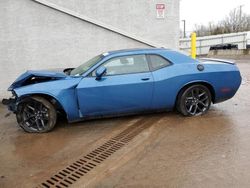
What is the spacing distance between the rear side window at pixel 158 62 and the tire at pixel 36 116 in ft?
6.91

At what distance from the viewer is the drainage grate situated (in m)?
3.46

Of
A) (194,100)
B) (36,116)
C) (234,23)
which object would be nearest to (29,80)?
(36,116)

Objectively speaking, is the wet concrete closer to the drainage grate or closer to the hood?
the drainage grate

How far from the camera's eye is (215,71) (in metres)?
5.68

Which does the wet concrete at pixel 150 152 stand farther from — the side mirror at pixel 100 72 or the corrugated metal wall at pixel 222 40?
the corrugated metal wall at pixel 222 40

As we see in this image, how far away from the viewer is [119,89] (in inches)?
208

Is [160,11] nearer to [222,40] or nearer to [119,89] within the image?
[119,89]

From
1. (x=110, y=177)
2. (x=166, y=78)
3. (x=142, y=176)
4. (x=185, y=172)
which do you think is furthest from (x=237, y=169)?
(x=166, y=78)

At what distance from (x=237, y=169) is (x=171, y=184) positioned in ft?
2.95

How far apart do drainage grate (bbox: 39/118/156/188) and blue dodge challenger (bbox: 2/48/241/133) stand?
2.01 ft

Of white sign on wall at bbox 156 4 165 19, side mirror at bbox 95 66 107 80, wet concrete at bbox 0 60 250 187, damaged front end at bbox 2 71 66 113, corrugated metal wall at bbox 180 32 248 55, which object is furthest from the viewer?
corrugated metal wall at bbox 180 32 248 55

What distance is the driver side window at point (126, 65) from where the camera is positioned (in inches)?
213

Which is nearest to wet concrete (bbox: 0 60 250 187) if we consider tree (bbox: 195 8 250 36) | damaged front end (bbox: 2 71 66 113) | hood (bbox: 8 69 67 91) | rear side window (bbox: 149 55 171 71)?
damaged front end (bbox: 2 71 66 113)

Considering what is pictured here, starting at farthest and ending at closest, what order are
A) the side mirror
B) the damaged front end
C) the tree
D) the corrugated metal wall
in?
the tree, the corrugated metal wall, the damaged front end, the side mirror
